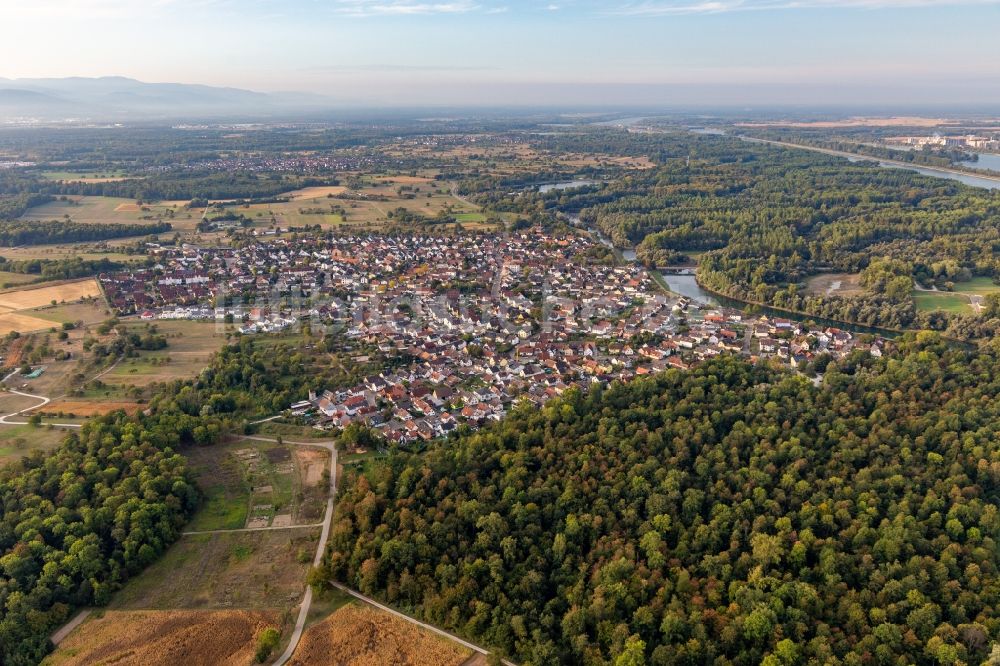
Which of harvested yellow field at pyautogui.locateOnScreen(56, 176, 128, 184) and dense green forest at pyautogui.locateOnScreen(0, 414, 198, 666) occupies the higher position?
harvested yellow field at pyautogui.locateOnScreen(56, 176, 128, 184)

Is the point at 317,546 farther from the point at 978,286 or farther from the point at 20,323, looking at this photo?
the point at 978,286

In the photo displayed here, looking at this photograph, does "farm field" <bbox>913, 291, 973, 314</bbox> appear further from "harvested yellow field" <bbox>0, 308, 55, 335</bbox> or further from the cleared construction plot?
"harvested yellow field" <bbox>0, 308, 55, 335</bbox>

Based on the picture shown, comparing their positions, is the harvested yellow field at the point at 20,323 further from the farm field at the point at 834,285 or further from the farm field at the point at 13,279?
the farm field at the point at 834,285

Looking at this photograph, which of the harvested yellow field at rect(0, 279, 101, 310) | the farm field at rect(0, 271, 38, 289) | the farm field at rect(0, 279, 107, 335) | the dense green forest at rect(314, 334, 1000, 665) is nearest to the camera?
the dense green forest at rect(314, 334, 1000, 665)

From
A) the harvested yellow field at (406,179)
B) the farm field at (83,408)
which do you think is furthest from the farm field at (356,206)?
the farm field at (83,408)

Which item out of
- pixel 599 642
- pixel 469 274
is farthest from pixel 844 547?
pixel 469 274

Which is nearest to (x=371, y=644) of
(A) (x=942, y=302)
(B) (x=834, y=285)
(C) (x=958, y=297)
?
(A) (x=942, y=302)

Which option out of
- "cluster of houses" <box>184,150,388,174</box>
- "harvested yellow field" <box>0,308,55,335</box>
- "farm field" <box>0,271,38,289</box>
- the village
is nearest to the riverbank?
the village
